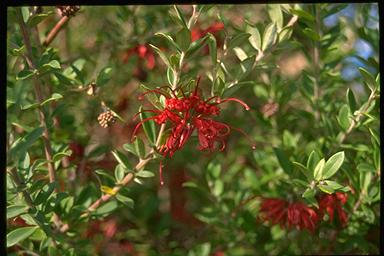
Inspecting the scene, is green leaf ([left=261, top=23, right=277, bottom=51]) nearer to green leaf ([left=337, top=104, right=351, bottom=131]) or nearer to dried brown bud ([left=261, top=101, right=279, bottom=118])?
green leaf ([left=337, top=104, right=351, bottom=131])

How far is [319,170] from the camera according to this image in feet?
3.19

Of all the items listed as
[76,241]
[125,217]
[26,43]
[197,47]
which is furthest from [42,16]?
[125,217]

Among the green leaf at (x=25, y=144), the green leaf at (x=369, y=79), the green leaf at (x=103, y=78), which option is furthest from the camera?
the green leaf at (x=103, y=78)

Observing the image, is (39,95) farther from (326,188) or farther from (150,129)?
(326,188)

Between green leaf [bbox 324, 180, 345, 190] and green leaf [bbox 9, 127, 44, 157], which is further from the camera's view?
green leaf [bbox 324, 180, 345, 190]

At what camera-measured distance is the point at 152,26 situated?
1474 mm

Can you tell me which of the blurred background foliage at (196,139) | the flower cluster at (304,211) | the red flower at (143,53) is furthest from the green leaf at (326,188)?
the red flower at (143,53)

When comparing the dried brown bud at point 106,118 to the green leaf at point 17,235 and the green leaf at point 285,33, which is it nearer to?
the green leaf at point 17,235

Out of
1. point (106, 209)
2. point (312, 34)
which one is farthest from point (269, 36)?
point (106, 209)

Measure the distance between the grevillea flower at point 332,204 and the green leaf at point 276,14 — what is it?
354mm

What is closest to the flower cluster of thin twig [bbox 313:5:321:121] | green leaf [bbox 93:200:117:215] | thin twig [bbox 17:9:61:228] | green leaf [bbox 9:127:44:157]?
thin twig [bbox 313:5:321:121]

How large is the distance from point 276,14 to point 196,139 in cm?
30

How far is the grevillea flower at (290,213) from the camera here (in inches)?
43.1

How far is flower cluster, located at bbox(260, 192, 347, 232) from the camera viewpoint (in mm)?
1097
